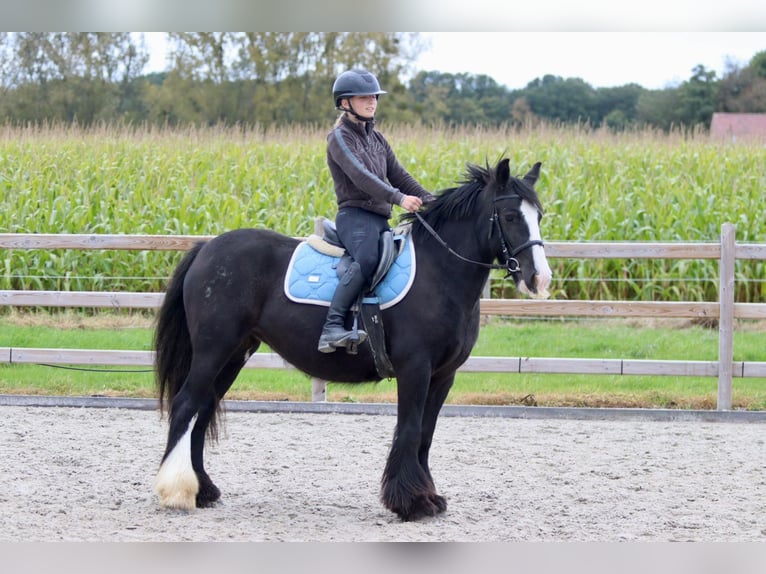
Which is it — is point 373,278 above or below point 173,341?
above

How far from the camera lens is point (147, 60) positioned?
2083cm

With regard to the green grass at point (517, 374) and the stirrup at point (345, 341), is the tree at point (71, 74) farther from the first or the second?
the stirrup at point (345, 341)

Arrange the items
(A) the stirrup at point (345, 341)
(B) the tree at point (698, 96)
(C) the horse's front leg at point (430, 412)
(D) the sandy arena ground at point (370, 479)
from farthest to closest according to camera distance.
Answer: (B) the tree at point (698, 96) < (C) the horse's front leg at point (430, 412) < (A) the stirrup at point (345, 341) < (D) the sandy arena ground at point (370, 479)

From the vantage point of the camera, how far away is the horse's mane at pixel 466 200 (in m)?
5.19

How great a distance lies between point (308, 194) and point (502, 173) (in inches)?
345

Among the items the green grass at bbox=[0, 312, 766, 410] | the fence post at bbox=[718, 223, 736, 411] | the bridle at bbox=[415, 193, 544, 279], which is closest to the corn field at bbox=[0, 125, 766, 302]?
the green grass at bbox=[0, 312, 766, 410]

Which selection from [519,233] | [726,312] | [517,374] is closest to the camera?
[519,233]

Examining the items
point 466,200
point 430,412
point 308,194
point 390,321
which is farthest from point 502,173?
point 308,194

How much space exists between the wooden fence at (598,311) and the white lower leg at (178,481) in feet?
11.0

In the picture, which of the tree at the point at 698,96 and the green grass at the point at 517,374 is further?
the tree at the point at 698,96

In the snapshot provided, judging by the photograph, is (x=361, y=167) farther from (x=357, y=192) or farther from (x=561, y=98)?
(x=561, y=98)

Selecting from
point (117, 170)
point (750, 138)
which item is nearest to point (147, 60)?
point (117, 170)

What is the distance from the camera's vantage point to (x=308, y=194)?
13.6 m

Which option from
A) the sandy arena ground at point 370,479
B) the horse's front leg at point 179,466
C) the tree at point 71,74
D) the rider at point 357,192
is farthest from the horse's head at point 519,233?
the tree at point 71,74
